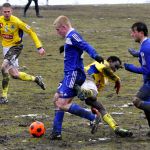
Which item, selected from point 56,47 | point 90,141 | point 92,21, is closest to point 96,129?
point 90,141

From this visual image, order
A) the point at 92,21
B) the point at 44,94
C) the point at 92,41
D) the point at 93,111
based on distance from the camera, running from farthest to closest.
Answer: the point at 92,21
the point at 92,41
the point at 44,94
the point at 93,111

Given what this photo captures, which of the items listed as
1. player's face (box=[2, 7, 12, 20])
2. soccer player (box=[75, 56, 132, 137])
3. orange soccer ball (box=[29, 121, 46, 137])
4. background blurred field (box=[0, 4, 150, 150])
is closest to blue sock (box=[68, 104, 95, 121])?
soccer player (box=[75, 56, 132, 137])

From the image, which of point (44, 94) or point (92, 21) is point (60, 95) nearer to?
point (44, 94)

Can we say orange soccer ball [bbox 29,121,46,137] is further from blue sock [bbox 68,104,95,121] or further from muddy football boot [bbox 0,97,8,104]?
muddy football boot [bbox 0,97,8,104]

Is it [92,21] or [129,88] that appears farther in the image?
[92,21]

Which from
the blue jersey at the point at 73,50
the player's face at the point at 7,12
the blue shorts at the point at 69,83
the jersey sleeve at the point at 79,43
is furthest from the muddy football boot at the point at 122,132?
the player's face at the point at 7,12

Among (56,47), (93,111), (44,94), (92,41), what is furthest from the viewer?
(92,41)

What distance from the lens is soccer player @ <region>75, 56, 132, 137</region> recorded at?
9948mm

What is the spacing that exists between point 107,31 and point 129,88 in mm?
12931

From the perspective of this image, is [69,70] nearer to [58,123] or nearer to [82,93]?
[82,93]

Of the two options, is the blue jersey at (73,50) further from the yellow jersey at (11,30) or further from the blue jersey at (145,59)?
the yellow jersey at (11,30)

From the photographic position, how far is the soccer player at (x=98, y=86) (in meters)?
9.95

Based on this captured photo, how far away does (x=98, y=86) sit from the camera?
10.9 meters

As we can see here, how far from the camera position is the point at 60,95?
9.97 meters
